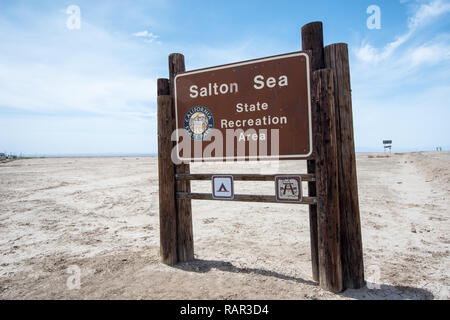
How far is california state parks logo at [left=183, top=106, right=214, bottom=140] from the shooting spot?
3855mm

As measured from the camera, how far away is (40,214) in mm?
7211

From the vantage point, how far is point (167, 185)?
4.10 m

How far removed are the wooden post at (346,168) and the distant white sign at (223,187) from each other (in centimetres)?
149

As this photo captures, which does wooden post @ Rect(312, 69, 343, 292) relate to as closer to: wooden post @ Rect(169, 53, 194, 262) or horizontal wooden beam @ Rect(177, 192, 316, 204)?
horizontal wooden beam @ Rect(177, 192, 316, 204)

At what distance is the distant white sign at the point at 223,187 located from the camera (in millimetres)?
3740

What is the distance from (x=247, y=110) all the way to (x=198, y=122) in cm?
82

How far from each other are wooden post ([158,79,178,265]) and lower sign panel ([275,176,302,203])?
173 centimetres

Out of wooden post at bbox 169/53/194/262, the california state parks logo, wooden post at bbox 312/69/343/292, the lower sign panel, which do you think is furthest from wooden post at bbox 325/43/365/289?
wooden post at bbox 169/53/194/262

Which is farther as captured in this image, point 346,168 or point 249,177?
point 249,177

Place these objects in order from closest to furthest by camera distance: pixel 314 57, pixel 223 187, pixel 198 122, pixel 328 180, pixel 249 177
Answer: pixel 328 180, pixel 314 57, pixel 249 177, pixel 223 187, pixel 198 122

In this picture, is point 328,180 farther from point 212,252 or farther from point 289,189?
point 212,252

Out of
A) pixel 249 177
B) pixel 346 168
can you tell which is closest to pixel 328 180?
pixel 346 168
